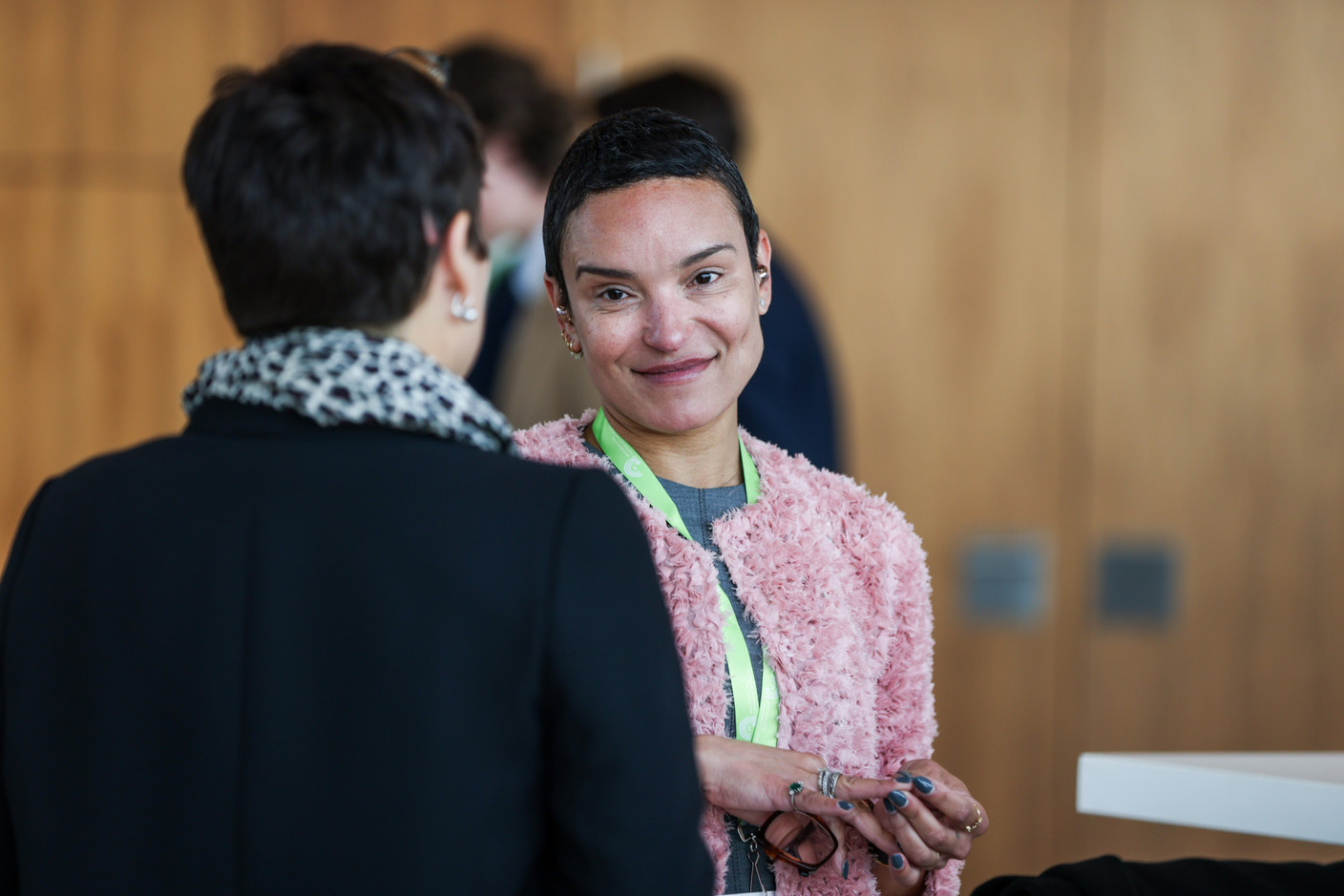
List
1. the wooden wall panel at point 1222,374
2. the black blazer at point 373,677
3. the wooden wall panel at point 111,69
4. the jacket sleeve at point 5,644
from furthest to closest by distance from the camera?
the wooden wall panel at point 1222,374, the wooden wall panel at point 111,69, the jacket sleeve at point 5,644, the black blazer at point 373,677

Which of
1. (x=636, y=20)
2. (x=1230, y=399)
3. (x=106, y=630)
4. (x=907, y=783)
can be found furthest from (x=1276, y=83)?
(x=106, y=630)

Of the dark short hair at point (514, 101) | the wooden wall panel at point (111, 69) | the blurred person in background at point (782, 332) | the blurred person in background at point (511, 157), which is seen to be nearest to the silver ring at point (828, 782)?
the blurred person in background at point (782, 332)

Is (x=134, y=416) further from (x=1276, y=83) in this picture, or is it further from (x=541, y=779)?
(x=1276, y=83)

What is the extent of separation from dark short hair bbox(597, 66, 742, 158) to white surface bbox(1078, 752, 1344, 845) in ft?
4.27

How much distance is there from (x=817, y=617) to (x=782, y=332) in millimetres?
980

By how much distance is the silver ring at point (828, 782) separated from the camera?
3.85 feet

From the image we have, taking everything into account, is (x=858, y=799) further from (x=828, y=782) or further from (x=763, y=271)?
(x=763, y=271)

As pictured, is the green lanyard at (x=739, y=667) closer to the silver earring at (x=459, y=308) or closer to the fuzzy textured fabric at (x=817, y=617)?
the fuzzy textured fabric at (x=817, y=617)

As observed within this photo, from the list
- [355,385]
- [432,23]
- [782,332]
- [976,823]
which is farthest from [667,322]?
[432,23]

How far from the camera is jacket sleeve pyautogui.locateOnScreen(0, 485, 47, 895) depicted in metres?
1.03

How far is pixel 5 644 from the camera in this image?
1029mm

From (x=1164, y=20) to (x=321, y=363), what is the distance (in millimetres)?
3464

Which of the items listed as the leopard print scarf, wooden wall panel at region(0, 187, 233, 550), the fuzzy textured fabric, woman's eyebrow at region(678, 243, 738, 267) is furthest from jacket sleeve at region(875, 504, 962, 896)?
wooden wall panel at region(0, 187, 233, 550)

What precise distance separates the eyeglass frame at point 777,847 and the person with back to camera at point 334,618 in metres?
0.26
